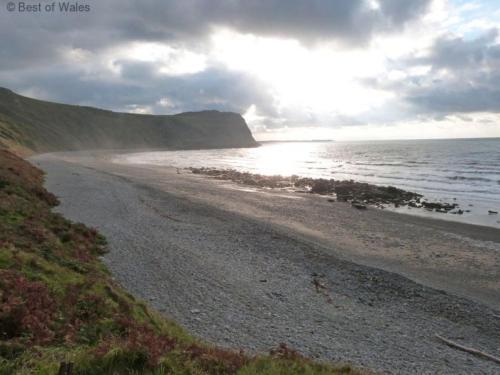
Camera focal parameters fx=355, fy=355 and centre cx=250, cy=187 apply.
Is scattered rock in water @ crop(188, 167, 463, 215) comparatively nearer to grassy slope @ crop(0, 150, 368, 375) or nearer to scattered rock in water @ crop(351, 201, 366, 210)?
scattered rock in water @ crop(351, 201, 366, 210)

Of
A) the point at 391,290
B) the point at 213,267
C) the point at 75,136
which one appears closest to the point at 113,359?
the point at 213,267

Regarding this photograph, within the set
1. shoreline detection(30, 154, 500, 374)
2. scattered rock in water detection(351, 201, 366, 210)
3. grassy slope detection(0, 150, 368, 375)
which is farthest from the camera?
scattered rock in water detection(351, 201, 366, 210)

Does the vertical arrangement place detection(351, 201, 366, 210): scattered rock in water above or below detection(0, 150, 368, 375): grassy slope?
below

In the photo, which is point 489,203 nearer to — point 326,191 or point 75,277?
point 326,191

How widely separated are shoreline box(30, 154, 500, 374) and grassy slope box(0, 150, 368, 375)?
208 cm

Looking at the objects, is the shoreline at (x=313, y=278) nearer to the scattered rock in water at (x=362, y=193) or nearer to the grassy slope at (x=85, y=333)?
the grassy slope at (x=85, y=333)

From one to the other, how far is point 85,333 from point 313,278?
980 cm

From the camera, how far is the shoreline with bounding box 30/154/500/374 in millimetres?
9531

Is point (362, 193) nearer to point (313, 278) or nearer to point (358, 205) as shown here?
point (358, 205)

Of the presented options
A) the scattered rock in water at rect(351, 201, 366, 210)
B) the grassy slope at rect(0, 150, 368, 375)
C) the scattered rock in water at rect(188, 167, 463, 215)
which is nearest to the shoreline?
the grassy slope at rect(0, 150, 368, 375)

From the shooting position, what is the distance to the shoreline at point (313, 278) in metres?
9.53

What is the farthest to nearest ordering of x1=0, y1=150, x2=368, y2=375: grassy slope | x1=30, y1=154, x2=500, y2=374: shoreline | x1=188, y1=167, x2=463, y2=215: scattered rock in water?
1. x1=188, y1=167, x2=463, y2=215: scattered rock in water
2. x1=30, y1=154, x2=500, y2=374: shoreline
3. x1=0, y1=150, x2=368, y2=375: grassy slope

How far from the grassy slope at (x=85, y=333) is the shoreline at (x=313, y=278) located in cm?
208

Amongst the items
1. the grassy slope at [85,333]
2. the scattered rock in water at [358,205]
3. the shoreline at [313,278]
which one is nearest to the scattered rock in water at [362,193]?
the scattered rock in water at [358,205]
